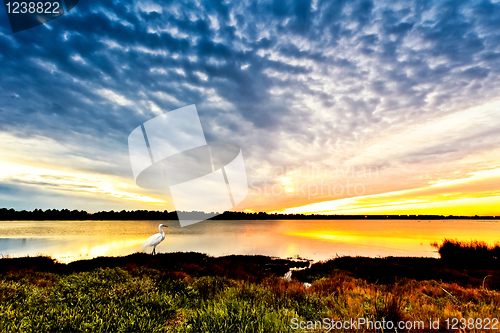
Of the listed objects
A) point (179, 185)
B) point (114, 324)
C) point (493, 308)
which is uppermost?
point (179, 185)

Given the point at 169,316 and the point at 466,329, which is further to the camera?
the point at 169,316

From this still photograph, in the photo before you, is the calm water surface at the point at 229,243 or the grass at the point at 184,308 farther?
the calm water surface at the point at 229,243

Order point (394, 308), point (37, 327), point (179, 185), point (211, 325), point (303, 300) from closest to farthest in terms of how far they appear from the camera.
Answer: point (37, 327) → point (211, 325) → point (394, 308) → point (303, 300) → point (179, 185)

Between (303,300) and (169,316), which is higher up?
(169,316)

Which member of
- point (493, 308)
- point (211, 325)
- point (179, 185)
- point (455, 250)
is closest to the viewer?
point (211, 325)

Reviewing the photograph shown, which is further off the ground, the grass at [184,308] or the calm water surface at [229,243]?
the grass at [184,308]

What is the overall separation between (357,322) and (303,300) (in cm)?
209

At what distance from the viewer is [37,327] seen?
4.28m

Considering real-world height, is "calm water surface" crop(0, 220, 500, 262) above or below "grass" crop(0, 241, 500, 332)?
below

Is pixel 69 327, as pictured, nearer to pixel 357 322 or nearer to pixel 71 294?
pixel 71 294

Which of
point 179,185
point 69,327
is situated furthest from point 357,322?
point 179,185

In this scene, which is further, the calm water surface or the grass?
the calm water surface

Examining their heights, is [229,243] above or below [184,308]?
below

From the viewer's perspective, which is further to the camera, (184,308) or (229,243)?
(229,243)
